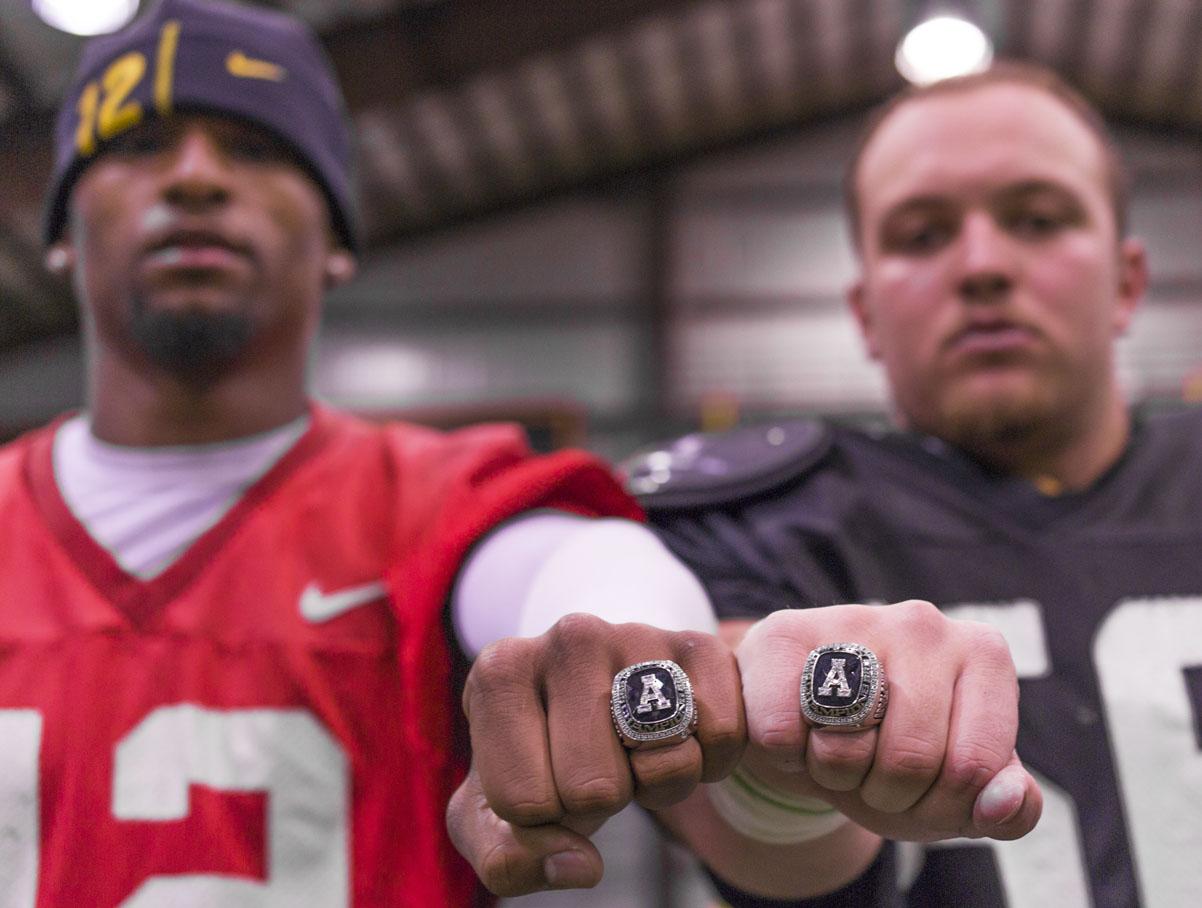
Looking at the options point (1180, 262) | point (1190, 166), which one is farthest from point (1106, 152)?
point (1190, 166)

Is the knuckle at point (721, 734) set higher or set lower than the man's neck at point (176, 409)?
lower

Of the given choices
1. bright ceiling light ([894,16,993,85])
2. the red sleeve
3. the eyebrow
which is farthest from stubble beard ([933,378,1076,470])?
bright ceiling light ([894,16,993,85])

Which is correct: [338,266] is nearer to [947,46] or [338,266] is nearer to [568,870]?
[568,870]

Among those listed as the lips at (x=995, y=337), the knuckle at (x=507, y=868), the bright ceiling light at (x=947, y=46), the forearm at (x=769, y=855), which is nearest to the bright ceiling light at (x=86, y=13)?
the bright ceiling light at (x=947, y=46)

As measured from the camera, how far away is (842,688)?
0.27 metres

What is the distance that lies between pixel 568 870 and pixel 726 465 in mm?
420

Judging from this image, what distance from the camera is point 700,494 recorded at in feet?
2.13

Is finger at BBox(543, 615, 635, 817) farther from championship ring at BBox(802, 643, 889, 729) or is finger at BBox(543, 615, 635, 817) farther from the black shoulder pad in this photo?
the black shoulder pad

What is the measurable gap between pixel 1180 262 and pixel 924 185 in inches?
161

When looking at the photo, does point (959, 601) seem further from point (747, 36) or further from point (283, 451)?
point (747, 36)

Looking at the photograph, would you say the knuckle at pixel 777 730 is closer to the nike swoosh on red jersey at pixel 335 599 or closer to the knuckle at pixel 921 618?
the knuckle at pixel 921 618

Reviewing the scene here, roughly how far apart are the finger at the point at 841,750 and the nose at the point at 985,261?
1.45ft

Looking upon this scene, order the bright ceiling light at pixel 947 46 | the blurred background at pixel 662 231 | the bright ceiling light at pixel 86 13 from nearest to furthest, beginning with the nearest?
the bright ceiling light at pixel 86 13 → the bright ceiling light at pixel 947 46 → the blurred background at pixel 662 231

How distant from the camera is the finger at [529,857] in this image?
0.28 metres
